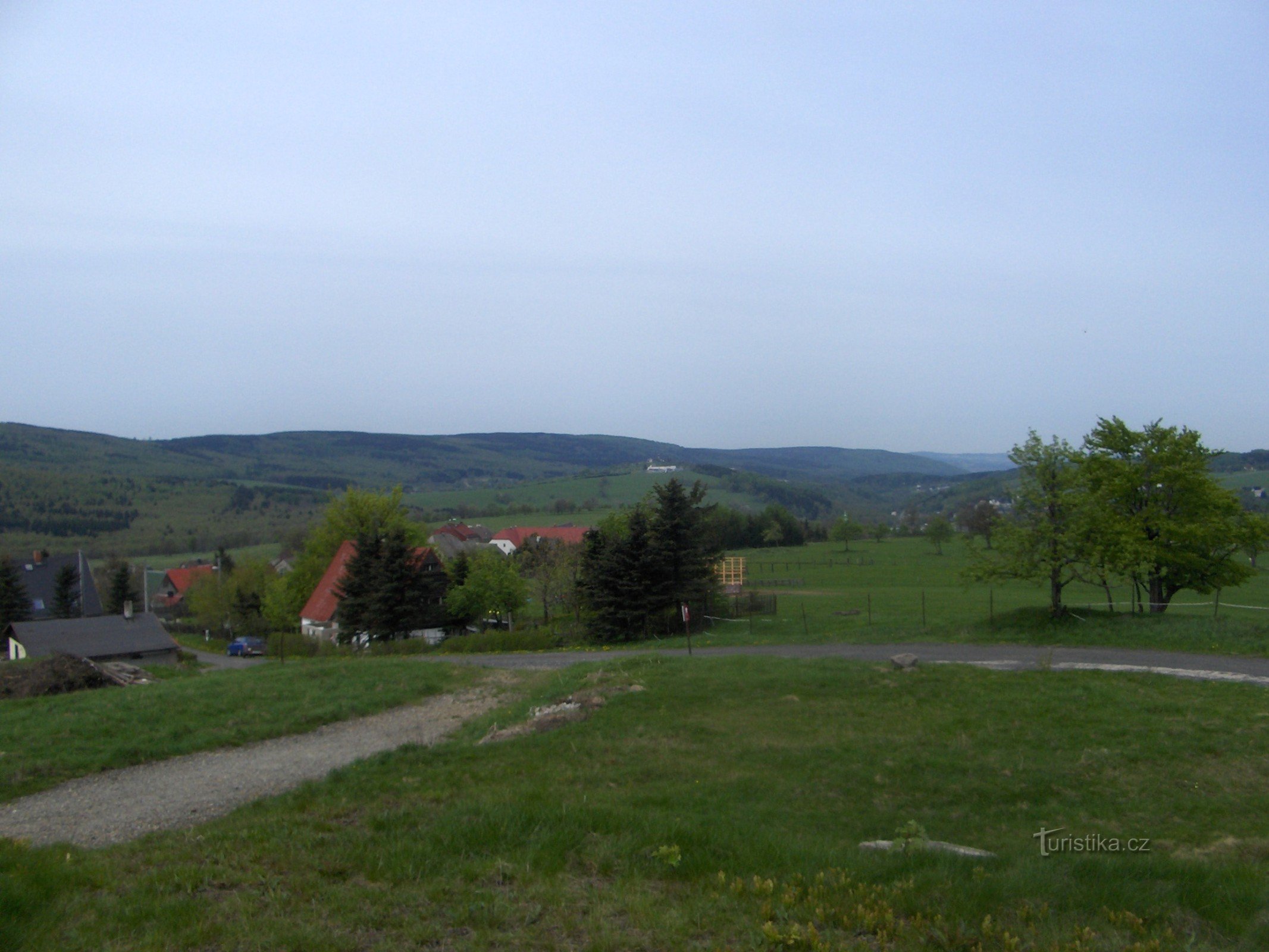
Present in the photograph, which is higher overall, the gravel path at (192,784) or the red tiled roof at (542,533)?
the gravel path at (192,784)

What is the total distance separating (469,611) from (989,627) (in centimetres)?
2671

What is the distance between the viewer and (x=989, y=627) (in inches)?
914

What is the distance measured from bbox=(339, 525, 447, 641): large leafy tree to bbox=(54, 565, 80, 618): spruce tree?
38378 millimetres

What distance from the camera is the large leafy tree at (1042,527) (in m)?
21.9

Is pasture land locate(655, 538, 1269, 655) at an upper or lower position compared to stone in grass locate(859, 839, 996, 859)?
lower

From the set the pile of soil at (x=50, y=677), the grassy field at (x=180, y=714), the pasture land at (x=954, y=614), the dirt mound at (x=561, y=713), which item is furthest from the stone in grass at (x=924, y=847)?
the pile of soil at (x=50, y=677)

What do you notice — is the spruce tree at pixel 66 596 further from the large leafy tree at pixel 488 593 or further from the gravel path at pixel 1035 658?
the gravel path at pixel 1035 658

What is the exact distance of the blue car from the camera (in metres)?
51.4

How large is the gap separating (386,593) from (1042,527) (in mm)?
28760

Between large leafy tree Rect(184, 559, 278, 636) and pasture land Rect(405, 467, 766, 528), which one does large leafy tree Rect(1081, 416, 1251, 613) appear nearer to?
large leafy tree Rect(184, 559, 278, 636)

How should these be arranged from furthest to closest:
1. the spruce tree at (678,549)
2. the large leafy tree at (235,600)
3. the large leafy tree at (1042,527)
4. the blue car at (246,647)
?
the large leafy tree at (235,600) < the blue car at (246,647) < the spruce tree at (678,549) < the large leafy tree at (1042,527)

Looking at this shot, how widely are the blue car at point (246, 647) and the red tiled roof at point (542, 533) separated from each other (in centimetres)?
2633

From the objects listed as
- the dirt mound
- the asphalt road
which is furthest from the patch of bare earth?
the asphalt road

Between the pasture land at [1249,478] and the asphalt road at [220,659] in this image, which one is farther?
the pasture land at [1249,478]
